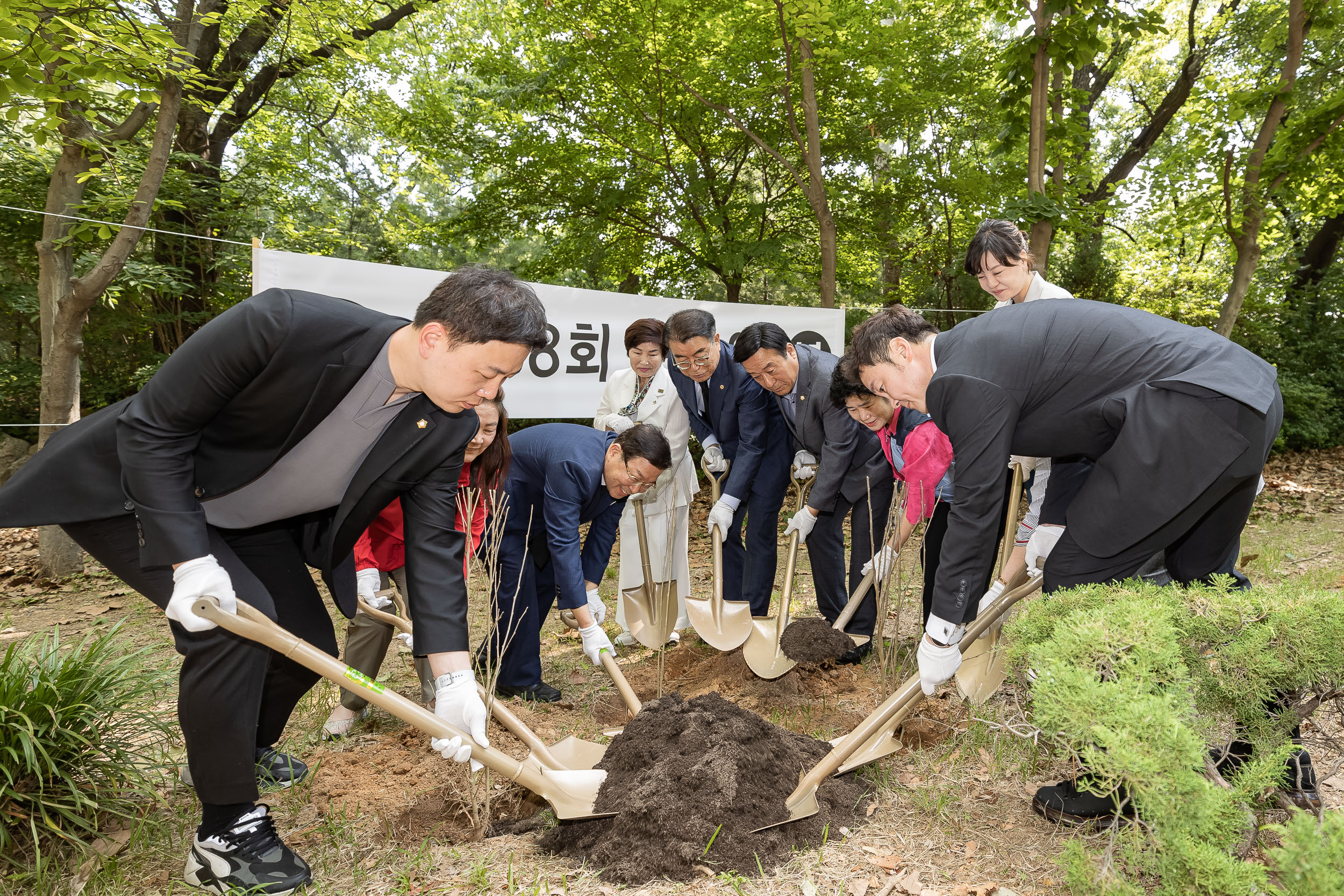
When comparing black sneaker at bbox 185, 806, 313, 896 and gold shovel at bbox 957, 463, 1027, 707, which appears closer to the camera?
black sneaker at bbox 185, 806, 313, 896

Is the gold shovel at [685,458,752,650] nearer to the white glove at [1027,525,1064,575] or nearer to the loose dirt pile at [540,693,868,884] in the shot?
the loose dirt pile at [540,693,868,884]

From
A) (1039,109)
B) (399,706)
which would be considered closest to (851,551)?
(399,706)

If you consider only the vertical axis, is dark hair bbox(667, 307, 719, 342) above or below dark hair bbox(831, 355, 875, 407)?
above

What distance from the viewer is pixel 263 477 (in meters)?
2.14

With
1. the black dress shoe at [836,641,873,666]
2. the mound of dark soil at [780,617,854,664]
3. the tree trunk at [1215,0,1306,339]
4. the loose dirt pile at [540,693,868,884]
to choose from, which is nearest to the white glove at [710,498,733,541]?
the mound of dark soil at [780,617,854,664]

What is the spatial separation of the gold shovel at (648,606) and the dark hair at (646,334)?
0.88 meters

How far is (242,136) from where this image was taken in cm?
909

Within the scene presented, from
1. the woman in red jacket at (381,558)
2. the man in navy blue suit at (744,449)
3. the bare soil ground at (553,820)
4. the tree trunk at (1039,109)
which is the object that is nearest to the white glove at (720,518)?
the man in navy blue suit at (744,449)

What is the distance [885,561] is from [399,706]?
2017mm

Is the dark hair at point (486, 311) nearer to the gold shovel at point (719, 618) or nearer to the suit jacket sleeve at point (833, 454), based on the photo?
the suit jacket sleeve at point (833, 454)

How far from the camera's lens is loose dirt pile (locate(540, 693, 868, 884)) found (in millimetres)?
2096

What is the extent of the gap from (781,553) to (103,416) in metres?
5.33

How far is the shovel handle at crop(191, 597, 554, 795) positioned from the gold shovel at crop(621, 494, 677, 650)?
5.44ft

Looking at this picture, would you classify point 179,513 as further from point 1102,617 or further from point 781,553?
point 781,553
